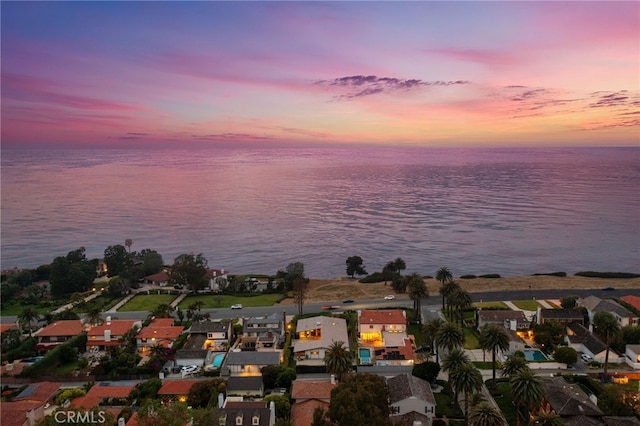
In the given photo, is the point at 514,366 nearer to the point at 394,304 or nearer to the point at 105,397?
the point at 394,304

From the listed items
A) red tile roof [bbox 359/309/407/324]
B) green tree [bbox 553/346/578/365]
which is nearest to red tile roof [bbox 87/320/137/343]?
red tile roof [bbox 359/309/407/324]

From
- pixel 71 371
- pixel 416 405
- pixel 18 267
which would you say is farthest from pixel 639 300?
pixel 18 267

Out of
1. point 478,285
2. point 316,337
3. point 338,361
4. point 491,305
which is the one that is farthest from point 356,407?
point 478,285

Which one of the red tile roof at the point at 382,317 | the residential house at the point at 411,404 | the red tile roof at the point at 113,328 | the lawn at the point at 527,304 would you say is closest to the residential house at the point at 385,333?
the red tile roof at the point at 382,317

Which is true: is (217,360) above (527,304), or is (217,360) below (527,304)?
below

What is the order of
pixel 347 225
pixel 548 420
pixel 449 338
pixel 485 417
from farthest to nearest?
pixel 347 225 → pixel 449 338 → pixel 548 420 → pixel 485 417

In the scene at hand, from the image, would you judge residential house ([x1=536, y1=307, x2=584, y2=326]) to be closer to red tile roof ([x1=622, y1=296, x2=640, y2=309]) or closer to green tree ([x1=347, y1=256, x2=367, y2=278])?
red tile roof ([x1=622, y1=296, x2=640, y2=309])

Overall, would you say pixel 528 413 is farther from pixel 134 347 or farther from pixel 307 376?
pixel 134 347
